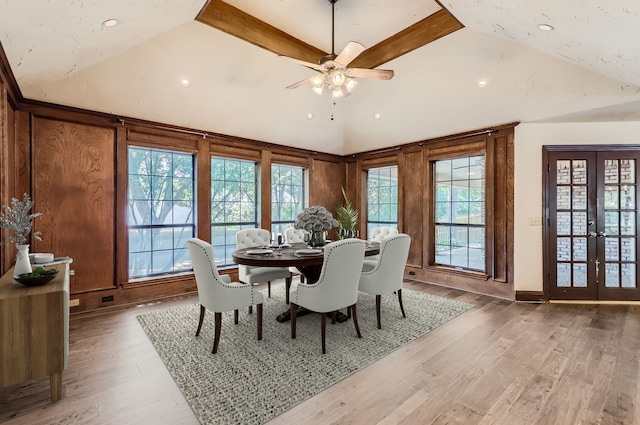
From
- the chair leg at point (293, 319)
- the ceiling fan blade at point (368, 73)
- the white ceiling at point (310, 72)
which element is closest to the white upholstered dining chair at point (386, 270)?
the chair leg at point (293, 319)

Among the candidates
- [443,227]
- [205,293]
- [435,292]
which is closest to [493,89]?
[443,227]

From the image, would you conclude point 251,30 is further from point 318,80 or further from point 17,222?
point 17,222

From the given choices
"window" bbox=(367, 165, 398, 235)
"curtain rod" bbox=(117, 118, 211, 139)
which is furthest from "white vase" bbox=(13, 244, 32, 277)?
"window" bbox=(367, 165, 398, 235)

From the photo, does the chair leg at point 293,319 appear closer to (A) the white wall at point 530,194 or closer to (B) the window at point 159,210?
(B) the window at point 159,210

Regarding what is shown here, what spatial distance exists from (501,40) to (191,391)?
4.50 metres

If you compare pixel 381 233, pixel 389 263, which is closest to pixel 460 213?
pixel 381 233

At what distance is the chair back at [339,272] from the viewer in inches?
105

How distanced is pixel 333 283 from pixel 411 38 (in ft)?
10.1

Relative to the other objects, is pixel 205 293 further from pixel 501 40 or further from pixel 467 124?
pixel 467 124

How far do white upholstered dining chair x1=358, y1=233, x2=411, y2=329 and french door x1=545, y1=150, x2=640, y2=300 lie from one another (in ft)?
8.11

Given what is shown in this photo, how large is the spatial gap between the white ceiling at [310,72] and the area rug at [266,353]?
277 cm

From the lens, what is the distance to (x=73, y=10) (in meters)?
2.18

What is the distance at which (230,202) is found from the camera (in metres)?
5.28

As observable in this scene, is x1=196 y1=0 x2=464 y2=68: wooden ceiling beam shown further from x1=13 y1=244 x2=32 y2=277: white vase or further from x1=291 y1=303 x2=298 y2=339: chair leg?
x1=291 y1=303 x2=298 y2=339: chair leg
